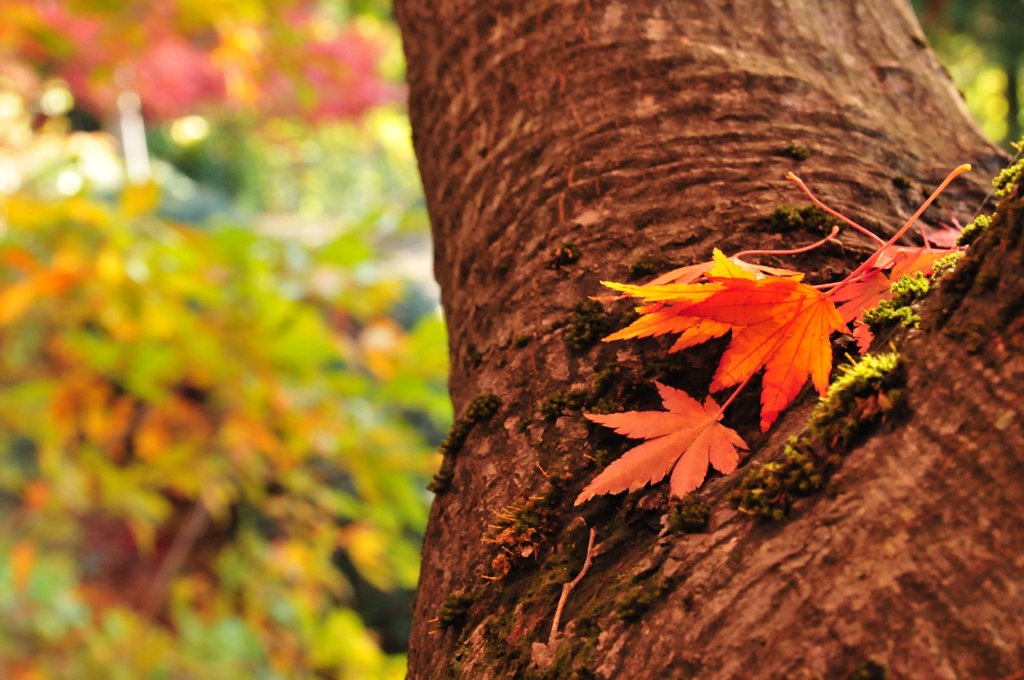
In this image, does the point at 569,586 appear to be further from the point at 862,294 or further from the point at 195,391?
the point at 195,391

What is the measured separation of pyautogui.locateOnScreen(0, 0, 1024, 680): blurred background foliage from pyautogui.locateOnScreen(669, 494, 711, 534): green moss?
4.67ft

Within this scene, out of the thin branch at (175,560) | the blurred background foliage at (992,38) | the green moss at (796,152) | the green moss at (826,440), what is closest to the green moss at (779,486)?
the green moss at (826,440)

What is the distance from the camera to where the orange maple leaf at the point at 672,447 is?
1.70ft

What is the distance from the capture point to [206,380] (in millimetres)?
2232

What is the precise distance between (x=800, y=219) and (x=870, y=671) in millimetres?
418

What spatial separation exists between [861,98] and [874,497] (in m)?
0.58

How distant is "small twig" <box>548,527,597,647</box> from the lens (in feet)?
1.59

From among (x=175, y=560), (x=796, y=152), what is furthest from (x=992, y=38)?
(x=175, y=560)

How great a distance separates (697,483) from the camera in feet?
1.68

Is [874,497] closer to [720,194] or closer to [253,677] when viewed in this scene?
[720,194]

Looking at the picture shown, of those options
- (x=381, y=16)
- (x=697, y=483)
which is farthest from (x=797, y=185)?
(x=381, y=16)

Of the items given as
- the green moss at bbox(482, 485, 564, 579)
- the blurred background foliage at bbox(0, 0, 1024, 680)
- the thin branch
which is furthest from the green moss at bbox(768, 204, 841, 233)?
the thin branch

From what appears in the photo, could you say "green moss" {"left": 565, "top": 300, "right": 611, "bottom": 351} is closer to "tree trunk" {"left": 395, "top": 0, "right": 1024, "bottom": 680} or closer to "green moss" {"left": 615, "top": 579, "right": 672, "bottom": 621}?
"tree trunk" {"left": 395, "top": 0, "right": 1024, "bottom": 680}

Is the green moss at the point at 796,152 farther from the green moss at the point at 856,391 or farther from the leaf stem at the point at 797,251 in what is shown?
the green moss at the point at 856,391
